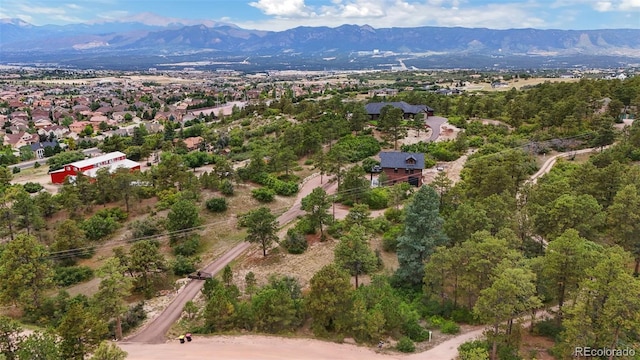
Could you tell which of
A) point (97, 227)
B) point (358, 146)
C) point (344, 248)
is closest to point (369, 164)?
point (358, 146)

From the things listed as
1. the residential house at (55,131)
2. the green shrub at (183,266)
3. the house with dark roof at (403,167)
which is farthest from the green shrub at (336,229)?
the residential house at (55,131)

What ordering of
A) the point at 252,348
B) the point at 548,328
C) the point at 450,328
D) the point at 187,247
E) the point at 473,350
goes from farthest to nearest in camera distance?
the point at 187,247, the point at 450,328, the point at 548,328, the point at 252,348, the point at 473,350

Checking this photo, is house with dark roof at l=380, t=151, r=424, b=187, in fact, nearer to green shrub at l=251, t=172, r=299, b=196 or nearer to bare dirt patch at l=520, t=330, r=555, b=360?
green shrub at l=251, t=172, r=299, b=196

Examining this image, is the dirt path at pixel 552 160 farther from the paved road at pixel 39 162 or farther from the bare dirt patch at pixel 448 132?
the paved road at pixel 39 162

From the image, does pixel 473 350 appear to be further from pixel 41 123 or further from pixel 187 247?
pixel 41 123

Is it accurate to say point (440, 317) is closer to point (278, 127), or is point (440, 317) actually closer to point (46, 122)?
point (278, 127)

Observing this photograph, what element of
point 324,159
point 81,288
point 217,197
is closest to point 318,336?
point 81,288

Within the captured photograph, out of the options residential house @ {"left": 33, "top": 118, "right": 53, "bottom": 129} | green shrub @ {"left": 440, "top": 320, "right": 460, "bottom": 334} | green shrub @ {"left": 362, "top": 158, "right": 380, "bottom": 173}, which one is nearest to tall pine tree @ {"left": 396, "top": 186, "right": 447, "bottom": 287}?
green shrub @ {"left": 440, "top": 320, "right": 460, "bottom": 334}
